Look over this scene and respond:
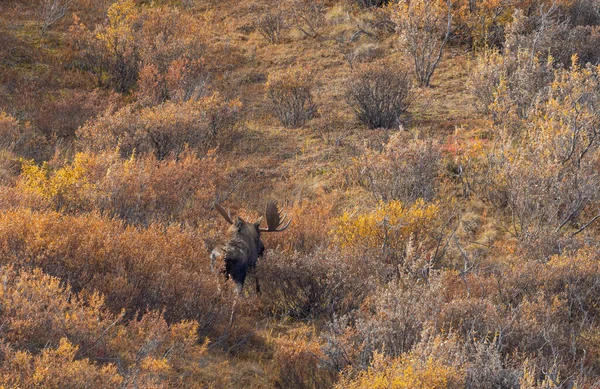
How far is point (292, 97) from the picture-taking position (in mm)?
14898

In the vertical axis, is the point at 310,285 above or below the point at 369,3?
below

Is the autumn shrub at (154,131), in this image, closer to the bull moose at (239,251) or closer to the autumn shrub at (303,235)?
the autumn shrub at (303,235)

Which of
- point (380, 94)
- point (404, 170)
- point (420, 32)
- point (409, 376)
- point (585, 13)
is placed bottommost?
point (404, 170)

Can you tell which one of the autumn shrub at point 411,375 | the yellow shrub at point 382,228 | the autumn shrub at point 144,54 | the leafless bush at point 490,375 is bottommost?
the yellow shrub at point 382,228

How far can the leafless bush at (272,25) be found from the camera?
19312 millimetres

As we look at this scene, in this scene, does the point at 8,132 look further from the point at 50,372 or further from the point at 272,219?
the point at 50,372

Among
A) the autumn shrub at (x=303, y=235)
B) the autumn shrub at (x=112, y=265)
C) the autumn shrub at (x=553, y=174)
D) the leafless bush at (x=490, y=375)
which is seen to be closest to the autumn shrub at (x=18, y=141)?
the autumn shrub at (x=112, y=265)

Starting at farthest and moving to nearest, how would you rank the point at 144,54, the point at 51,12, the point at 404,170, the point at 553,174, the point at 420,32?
the point at 51,12, the point at 420,32, the point at 144,54, the point at 404,170, the point at 553,174

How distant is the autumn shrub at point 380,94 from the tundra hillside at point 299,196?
1.9 inches

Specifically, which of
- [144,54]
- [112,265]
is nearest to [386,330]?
[112,265]

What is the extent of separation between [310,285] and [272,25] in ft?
43.9

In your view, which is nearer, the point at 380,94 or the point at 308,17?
the point at 380,94

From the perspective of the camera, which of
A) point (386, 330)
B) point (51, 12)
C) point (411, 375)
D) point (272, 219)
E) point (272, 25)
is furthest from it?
point (272, 25)

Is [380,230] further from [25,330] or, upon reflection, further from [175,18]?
[175,18]
